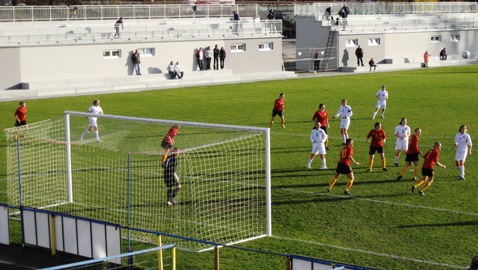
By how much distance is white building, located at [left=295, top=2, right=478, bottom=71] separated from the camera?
60.2m

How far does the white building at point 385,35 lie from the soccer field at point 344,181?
44.5ft

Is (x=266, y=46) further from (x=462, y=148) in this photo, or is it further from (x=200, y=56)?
(x=462, y=148)

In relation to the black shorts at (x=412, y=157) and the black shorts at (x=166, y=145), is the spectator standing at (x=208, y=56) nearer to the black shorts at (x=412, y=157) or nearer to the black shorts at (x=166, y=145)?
the black shorts at (x=412, y=157)

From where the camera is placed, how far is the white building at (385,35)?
60188 millimetres

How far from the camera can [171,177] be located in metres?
20.1

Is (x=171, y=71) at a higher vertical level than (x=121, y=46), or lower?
lower

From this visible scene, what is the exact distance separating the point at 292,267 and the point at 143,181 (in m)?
9.78

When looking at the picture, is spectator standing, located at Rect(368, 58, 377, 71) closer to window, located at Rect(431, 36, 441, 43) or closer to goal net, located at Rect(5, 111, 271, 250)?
window, located at Rect(431, 36, 441, 43)

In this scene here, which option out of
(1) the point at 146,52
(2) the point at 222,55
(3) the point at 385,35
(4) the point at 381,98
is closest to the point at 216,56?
(2) the point at 222,55

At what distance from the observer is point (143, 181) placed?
74.0 feet

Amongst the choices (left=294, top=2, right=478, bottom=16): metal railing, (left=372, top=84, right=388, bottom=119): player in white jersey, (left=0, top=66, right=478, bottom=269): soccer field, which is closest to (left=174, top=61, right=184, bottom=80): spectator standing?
(left=0, top=66, right=478, bottom=269): soccer field

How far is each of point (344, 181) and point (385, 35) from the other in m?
40.5

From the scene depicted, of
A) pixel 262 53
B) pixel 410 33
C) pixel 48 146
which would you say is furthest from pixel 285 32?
pixel 48 146

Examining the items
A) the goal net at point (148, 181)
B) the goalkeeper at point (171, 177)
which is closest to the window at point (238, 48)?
the goal net at point (148, 181)
